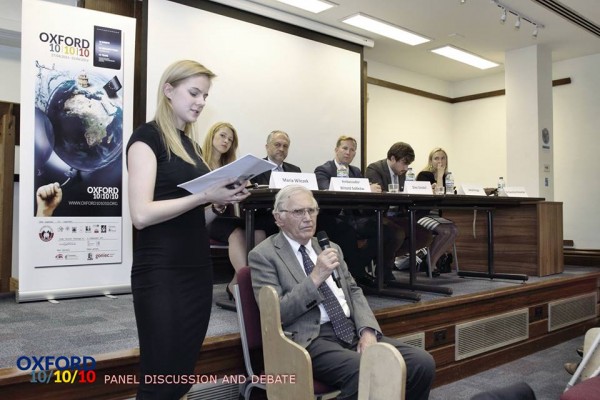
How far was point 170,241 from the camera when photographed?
1.21 m

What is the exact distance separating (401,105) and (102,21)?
4.48 meters

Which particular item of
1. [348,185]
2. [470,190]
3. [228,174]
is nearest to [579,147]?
[470,190]

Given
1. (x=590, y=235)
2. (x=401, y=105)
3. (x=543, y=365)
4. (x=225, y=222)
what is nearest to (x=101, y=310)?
(x=225, y=222)

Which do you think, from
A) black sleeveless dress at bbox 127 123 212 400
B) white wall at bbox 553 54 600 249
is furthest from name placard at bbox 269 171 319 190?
white wall at bbox 553 54 600 249

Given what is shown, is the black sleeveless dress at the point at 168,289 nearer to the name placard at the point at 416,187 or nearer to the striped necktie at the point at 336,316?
the striped necktie at the point at 336,316

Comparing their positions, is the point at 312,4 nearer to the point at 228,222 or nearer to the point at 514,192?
the point at 514,192

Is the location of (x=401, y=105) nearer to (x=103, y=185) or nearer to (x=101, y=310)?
(x=103, y=185)

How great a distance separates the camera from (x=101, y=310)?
2.84 meters

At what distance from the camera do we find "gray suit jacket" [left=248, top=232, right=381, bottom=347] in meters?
1.78

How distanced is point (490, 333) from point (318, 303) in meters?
1.83

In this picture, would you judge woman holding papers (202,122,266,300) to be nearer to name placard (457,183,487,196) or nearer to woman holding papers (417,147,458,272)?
woman holding papers (417,147,458,272)

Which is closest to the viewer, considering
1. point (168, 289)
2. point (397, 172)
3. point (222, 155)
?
point (168, 289)

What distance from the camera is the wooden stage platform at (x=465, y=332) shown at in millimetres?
1749

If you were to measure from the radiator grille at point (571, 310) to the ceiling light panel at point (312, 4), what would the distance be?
3.22 meters
